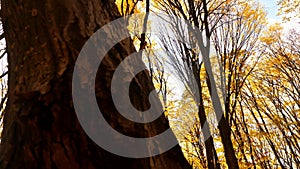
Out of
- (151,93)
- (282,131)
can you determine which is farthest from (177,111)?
(151,93)

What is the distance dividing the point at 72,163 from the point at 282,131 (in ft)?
34.8

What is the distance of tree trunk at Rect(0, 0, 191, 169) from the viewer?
586 millimetres

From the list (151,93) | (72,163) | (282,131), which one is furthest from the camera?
(282,131)

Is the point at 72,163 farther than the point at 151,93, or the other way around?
the point at 151,93

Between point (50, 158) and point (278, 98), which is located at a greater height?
point (278, 98)

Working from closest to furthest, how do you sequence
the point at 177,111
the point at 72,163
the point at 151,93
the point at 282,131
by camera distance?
the point at 72,163 < the point at 151,93 < the point at 177,111 < the point at 282,131

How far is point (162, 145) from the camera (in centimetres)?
65

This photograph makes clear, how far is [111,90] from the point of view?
660 millimetres

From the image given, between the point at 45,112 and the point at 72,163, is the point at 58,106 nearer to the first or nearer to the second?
the point at 45,112

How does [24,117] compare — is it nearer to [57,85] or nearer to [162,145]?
[57,85]

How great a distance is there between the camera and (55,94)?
2.06 feet

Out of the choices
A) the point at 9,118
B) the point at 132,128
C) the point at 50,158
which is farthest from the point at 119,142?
the point at 9,118

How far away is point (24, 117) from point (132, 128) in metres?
0.27

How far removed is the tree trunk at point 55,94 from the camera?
59cm
